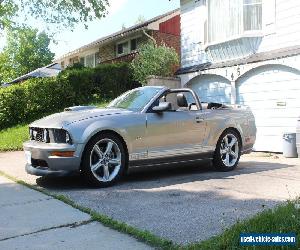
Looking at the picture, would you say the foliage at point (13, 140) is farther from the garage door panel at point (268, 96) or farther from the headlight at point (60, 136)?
the headlight at point (60, 136)

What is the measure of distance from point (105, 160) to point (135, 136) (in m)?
0.64

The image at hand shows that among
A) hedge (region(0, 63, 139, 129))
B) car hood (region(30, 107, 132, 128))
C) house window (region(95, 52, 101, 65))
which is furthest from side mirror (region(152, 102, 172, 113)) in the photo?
house window (region(95, 52, 101, 65))

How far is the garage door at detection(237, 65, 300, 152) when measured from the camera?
1109 centimetres

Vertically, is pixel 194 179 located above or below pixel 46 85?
below

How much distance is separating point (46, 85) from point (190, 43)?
813 cm

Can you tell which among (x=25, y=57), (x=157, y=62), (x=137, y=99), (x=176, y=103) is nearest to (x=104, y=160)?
(x=137, y=99)

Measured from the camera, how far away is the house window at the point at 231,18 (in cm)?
1244

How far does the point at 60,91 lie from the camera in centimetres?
2052

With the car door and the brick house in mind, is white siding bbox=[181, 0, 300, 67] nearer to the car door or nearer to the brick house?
the car door

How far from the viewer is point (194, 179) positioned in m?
7.14

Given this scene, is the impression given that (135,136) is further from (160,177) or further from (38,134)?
(38,134)

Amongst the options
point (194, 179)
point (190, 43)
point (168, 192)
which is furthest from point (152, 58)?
point (168, 192)

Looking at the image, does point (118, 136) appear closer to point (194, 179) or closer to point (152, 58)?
point (194, 179)

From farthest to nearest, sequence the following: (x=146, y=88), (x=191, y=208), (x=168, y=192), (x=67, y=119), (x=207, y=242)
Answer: (x=146, y=88) < (x=67, y=119) < (x=168, y=192) < (x=191, y=208) < (x=207, y=242)
